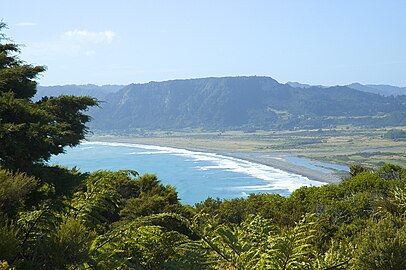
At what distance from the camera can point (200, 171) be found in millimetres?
56250

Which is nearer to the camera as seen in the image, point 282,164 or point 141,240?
point 141,240

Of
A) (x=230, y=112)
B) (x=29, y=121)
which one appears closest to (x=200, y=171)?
(x=29, y=121)

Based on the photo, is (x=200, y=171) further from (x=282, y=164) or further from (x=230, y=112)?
(x=230, y=112)

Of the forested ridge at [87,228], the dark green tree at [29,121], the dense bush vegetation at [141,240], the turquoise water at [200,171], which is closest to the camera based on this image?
the dense bush vegetation at [141,240]

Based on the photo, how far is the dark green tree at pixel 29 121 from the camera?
23.5 feet

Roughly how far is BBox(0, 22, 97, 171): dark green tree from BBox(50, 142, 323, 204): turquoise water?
27.7 m

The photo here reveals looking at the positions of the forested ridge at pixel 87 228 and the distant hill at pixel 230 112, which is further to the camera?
the distant hill at pixel 230 112

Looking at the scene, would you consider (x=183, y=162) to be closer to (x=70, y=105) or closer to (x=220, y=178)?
(x=220, y=178)

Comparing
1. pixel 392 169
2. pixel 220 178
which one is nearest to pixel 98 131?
pixel 220 178

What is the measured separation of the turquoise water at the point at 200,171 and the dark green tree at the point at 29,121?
27.7 m

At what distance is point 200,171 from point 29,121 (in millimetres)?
48805

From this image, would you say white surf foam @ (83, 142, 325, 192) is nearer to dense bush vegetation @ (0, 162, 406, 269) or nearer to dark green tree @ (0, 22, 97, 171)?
dark green tree @ (0, 22, 97, 171)

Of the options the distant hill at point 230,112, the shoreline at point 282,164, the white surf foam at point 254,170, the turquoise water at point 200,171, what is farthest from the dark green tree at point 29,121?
the distant hill at point 230,112

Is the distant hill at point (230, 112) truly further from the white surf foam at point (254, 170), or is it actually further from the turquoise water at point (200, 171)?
the turquoise water at point (200, 171)
